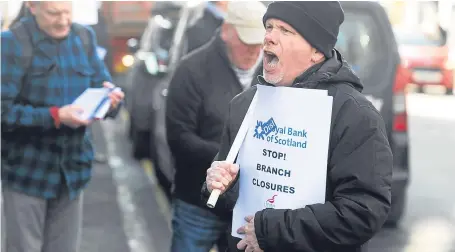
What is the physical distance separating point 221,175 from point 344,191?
39 centimetres

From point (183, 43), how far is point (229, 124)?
361cm

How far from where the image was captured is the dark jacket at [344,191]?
265 centimetres

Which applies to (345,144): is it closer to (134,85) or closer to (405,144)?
(405,144)

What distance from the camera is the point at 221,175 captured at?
2.80 meters

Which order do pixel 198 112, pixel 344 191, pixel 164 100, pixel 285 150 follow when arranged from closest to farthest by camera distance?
pixel 344 191 < pixel 285 150 < pixel 198 112 < pixel 164 100

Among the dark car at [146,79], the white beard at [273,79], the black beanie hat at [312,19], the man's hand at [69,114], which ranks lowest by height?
the dark car at [146,79]

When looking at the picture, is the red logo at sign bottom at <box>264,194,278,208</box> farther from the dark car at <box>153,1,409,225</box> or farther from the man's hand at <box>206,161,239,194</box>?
the dark car at <box>153,1,409,225</box>

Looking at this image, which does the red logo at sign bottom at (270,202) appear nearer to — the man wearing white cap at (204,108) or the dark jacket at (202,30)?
the man wearing white cap at (204,108)

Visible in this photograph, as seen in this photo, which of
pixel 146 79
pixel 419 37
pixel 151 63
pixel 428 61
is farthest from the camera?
pixel 419 37

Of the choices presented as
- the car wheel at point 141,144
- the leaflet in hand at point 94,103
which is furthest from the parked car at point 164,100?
the leaflet in hand at point 94,103

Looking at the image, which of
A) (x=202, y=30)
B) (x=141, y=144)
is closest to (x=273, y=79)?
(x=202, y=30)

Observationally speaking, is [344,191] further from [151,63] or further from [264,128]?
[151,63]

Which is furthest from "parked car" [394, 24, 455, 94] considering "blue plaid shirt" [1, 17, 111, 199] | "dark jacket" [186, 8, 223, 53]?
"blue plaid shirt" [1, 17, 111, 199]

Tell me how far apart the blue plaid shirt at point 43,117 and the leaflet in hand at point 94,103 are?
0.08 metres
